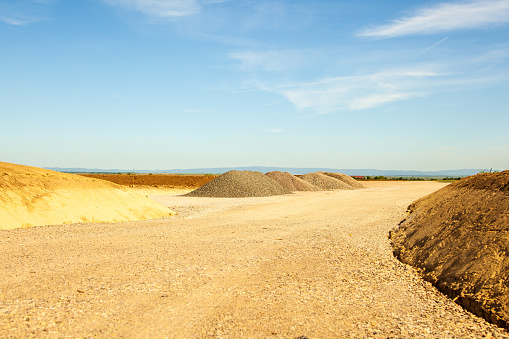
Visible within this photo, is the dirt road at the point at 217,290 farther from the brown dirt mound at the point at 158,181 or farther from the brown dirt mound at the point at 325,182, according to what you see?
the brown dirt mound at the point at 158,181

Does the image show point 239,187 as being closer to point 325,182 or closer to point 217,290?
point 325,182

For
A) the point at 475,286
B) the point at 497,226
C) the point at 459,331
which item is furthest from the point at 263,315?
the point at 497,226

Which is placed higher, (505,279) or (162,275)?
(505,279)

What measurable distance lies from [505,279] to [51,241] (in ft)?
34.6

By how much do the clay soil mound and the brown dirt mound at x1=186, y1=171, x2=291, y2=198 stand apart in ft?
72.7

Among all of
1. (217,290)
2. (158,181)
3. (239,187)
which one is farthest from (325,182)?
(217,290)

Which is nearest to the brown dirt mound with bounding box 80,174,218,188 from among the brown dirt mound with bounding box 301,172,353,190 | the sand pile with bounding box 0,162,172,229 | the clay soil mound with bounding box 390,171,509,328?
the brown dirt mound with bounding box 301,172,353,190

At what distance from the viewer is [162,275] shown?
6.87 m

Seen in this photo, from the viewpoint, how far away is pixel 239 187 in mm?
33844

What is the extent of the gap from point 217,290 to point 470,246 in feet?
15.8

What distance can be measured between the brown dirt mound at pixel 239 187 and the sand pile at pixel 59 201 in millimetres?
15032

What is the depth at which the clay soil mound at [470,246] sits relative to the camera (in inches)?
214

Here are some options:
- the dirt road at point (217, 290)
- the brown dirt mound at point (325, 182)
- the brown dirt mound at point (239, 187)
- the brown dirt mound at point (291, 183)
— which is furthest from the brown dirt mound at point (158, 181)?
the dirt road at point (217, 290)

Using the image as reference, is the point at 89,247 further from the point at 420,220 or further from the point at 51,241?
the point at 420,220
